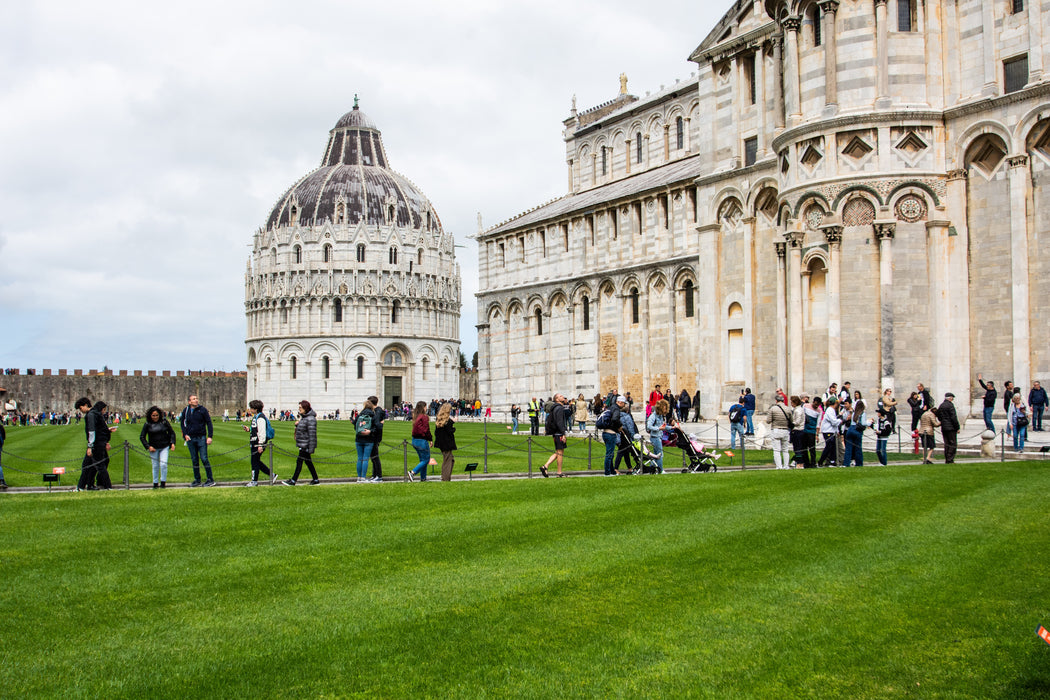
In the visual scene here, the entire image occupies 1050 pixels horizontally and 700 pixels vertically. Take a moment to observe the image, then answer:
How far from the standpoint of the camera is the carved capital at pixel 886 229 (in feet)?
95.2

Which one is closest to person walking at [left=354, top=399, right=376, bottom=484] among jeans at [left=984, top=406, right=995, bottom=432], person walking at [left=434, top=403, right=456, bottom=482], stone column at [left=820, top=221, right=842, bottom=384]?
person walking at [left=434, top=403, right=456, bottom=482]

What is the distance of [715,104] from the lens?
1517 inches

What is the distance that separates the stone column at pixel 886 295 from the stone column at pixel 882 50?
3810 millimetres

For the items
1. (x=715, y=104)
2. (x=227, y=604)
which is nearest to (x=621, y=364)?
(x=715, y=104)

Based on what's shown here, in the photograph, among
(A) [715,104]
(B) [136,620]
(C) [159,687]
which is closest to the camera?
(C) [159,687]

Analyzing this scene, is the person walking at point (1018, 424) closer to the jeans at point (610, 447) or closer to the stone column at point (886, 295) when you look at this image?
the stone column at point (886, 295)

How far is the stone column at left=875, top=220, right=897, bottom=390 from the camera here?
95.1ft

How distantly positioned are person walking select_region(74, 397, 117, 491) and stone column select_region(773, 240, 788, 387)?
861 inches

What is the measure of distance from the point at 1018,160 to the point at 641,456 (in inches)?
590

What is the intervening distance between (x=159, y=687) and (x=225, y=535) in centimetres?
542

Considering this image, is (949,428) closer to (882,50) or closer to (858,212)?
(858,212)

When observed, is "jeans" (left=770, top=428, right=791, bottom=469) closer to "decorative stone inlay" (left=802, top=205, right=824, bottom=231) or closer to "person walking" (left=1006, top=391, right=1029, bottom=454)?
"person walking" (left=1006, top=391, right=1029, bottom=454)

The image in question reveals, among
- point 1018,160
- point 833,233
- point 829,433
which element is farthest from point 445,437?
point 1018,160

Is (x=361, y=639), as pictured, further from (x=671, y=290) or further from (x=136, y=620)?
(x=671, y=290)
